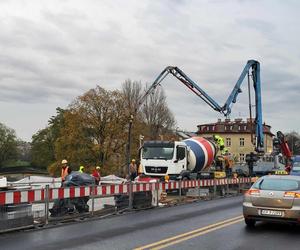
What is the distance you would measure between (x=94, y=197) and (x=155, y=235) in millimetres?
4735

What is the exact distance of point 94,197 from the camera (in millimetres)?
15633

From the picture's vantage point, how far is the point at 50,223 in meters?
13.7

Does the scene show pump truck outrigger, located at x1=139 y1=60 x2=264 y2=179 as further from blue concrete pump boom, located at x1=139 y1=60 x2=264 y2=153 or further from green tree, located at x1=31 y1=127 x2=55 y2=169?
green tree, located at x1=31 y1=127 x2=55 y2=169

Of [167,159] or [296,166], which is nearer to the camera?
[167,159]

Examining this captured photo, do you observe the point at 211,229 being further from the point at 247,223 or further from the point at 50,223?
the point at 50,223

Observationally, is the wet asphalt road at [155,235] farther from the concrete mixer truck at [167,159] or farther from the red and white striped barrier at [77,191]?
the concrete mixer truck at [167,159]

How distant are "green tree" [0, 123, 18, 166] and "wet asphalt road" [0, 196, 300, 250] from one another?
111 meters

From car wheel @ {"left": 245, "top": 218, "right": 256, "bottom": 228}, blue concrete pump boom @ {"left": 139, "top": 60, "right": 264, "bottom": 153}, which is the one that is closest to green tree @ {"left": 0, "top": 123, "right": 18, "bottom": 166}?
blue concrete pump boom @ {"left": 139, "top": 60, "right": 264, "bottom": 153}

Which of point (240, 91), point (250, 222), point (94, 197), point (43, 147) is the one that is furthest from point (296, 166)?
point (43, 147)

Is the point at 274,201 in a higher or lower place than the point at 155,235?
higher

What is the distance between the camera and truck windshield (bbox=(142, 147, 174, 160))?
27656 millimetres

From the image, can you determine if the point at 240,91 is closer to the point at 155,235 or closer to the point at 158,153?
the point at 158,153

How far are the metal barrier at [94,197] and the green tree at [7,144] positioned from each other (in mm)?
102829

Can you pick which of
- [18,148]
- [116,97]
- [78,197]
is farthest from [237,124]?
[78,197]
